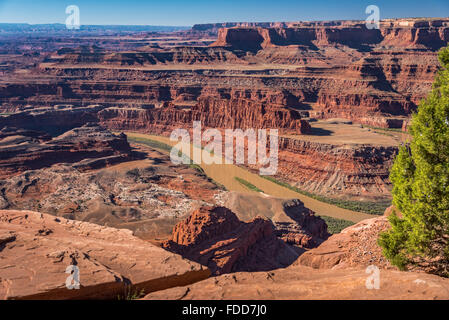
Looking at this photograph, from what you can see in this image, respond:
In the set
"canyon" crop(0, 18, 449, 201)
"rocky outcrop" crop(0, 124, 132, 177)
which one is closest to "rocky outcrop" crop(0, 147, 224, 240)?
"rocky outcrop" crop(0, 124, 132, 177)

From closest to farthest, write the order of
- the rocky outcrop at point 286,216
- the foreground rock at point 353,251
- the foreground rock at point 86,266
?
1. the foreground rock at point 86,266
2. the foreground rock at point 353,251
3. the rocky outcrop at point 286,216

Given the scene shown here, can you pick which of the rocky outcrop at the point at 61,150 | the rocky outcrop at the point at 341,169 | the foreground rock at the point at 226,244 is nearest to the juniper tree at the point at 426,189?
the foreground rock at the point at 226,244

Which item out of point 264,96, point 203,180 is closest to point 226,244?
point 203,180

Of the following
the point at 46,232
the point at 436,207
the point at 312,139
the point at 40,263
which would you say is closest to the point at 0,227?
the point at 46,232

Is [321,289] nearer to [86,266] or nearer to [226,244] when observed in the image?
[86,266]

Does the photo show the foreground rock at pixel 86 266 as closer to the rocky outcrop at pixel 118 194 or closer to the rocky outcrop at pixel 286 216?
the rocky outcrop at pixel 118 194
